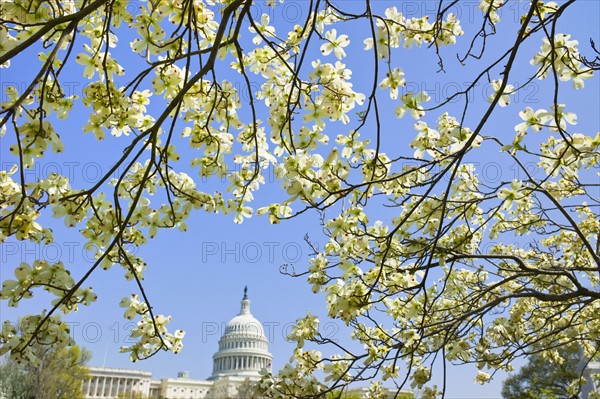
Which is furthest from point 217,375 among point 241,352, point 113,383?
point 113,383

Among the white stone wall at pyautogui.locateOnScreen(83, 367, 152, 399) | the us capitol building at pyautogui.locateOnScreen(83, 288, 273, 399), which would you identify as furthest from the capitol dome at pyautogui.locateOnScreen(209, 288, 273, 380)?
the white stone wall at pyautogui.locateOnScreen(83, 367, 152, 399)

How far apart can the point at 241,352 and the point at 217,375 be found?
6644mm

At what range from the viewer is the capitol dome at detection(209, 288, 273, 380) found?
71.4 meters

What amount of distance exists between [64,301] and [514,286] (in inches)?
182

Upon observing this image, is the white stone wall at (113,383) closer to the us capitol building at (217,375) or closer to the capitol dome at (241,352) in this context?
the us capitol building at (217,375)

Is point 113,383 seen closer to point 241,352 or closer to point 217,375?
point 217,375

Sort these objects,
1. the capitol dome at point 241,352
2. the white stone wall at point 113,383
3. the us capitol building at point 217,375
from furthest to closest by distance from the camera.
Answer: the capitol dome at point 241,352 → the white stone wall at point 113,383 → the us capitol building at point 217,375

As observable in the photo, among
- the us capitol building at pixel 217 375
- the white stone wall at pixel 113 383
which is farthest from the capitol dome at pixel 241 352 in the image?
the white stone wall at pixel 113 383

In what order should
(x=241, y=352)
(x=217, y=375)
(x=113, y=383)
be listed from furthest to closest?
1. (x=217, y=375)
2. (x=113, y=383)
3. (x=241, y=352)

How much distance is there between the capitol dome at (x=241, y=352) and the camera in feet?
234

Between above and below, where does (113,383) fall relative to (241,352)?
below

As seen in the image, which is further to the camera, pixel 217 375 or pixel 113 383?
pixel 217 375

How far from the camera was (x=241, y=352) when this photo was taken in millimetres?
71688

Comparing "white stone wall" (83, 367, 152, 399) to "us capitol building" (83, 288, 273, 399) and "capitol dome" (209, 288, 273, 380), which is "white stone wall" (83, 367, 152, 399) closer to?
"us capitol building" (83, 288, 273, 399)
